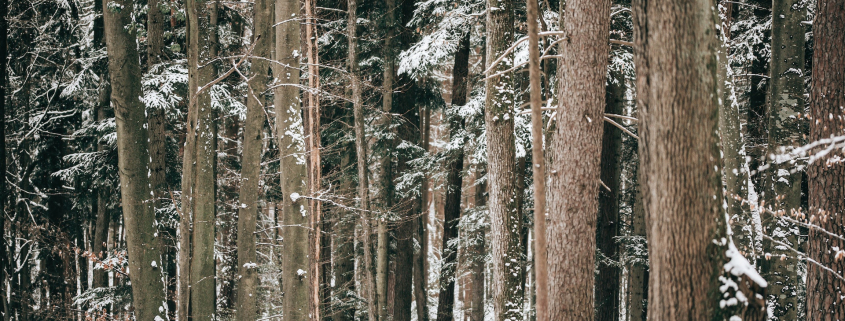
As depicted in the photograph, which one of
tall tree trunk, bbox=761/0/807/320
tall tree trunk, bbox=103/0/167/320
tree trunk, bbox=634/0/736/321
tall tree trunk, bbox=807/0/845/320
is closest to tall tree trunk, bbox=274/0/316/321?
tall tree trunk, bbox=103/0/167/320

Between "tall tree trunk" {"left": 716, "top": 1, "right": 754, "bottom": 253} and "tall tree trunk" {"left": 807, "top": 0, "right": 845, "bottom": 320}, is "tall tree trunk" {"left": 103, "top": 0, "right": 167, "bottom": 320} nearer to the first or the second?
"tall tree trunk" {"left": 716, "top": 1, "right": 754, "bottom": 253}

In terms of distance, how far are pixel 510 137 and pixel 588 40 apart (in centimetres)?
170

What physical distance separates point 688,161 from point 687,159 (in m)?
0.01

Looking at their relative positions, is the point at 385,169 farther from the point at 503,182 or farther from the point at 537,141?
the point at 537,141

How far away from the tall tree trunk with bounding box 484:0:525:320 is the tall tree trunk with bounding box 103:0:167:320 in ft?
14.3

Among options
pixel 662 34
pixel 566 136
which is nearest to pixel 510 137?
pixel 566 136

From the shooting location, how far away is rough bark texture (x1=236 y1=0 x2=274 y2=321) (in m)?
8.17

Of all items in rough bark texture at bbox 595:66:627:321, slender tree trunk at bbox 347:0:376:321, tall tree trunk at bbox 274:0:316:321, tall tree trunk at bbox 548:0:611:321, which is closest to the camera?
tall tree trunk at bbox 548:0:611:321

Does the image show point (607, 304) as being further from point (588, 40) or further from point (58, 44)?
point (58, 44)

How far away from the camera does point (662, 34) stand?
343cm

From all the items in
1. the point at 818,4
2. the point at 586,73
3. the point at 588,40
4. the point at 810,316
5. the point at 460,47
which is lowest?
the point at 810,316

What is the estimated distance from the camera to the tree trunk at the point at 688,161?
3.35 meters

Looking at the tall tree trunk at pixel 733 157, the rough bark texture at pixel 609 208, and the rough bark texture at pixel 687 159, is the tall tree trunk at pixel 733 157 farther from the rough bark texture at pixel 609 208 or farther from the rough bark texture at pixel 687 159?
the rough bark texture at pixel 609 208

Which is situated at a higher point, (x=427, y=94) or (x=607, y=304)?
(x=427, y=94)
